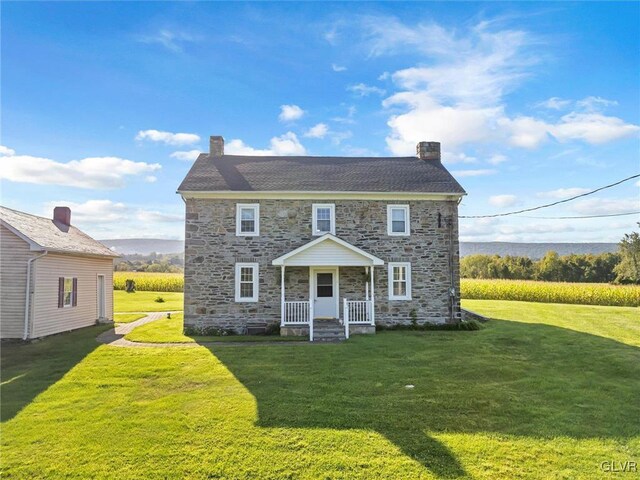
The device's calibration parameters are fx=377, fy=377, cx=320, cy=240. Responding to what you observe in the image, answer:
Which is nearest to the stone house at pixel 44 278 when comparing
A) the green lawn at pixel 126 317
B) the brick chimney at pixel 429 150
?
the green lawn at pixel 126 317

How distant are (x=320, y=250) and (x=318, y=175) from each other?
409cm

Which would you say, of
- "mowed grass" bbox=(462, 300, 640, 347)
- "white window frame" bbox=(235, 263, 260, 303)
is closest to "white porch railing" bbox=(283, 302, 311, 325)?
"white window frame" bbox=(235, 263, 260, 303)

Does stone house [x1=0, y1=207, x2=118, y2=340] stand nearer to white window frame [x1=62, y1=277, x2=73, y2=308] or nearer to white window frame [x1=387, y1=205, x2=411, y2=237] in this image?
white window frame [x1=62, y1=277, x2=73, y2=308]

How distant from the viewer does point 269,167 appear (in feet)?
58.9

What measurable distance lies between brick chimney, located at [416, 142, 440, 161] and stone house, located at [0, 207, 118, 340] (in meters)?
16.6

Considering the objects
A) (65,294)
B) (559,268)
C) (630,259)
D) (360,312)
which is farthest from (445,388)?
(559,268)

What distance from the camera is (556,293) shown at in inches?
1078

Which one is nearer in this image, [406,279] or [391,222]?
[406,279]

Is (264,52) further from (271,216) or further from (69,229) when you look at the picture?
(69,229)

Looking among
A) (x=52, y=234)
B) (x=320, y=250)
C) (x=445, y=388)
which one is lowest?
(x=445, y=388)

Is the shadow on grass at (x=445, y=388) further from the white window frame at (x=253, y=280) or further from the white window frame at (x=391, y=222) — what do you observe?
the white window frame at (x=391, y=222)

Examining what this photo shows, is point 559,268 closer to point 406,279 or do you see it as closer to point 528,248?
point 406,279

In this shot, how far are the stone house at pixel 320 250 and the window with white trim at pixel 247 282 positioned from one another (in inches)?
1.6

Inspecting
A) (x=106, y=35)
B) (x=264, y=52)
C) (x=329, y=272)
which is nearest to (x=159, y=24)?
(x=106, y=35)
